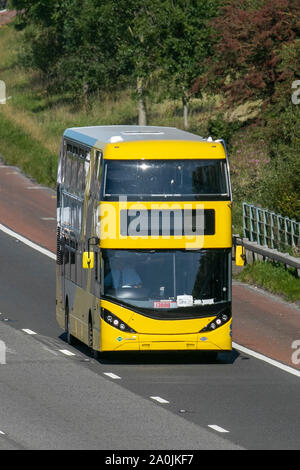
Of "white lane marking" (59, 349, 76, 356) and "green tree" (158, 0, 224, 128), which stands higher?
"green tree" (158, 0, 224, 128)

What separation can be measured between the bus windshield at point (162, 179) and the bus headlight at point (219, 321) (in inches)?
88.3

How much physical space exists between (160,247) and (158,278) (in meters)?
0.59

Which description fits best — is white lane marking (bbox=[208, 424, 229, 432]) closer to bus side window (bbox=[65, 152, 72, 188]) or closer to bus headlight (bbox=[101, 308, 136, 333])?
bus headlight (bbox=[101, 308, 136, 333])

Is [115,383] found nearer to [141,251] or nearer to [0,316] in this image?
[141,251]

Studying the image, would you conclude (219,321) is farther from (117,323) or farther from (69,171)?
(69,171)

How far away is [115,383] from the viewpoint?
998 inches

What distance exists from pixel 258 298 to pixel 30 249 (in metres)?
9.86

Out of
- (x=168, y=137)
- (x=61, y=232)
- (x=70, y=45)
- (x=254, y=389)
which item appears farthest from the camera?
(x=70, y=45)

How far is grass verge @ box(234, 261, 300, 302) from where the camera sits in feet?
116

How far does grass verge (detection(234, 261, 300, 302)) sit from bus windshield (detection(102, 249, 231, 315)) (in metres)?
8.75

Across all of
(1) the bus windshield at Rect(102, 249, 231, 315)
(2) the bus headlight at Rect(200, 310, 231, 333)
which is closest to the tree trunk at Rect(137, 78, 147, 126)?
(2) the bus headlight at Rect(200, 310, 231, 333)

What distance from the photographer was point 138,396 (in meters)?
24.1
